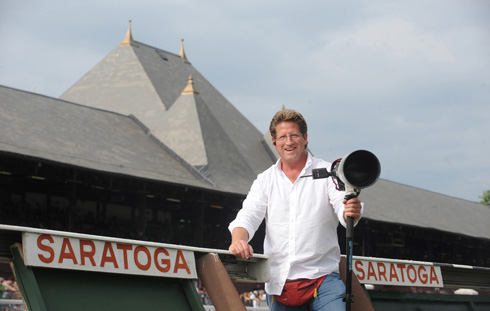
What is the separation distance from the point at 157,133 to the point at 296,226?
26.6 m

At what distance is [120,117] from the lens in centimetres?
3036

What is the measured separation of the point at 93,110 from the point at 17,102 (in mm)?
4701

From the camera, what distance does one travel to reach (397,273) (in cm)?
444

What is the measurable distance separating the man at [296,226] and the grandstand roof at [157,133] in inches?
610

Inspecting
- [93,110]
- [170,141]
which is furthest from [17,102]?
[170,141]

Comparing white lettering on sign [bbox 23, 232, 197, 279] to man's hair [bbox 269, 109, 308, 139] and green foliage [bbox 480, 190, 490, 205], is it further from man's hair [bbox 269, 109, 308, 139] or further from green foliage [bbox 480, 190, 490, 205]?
green foliage [bbox 480, 190, 490, 205]

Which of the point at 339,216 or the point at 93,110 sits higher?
A: the point at 93,110

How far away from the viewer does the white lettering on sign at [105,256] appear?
8.84 feet

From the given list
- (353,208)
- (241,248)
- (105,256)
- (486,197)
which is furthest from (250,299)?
(486,197)

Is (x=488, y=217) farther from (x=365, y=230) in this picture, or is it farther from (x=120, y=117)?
(x=120, y=117)

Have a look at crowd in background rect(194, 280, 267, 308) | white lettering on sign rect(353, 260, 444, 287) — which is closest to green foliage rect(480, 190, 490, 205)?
crowd in background rect(194, 280, 267, 308)

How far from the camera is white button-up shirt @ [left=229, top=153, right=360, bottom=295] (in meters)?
Answer: 3.35

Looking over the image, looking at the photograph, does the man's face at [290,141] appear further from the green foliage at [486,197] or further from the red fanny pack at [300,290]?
the green foliage at [486,197]

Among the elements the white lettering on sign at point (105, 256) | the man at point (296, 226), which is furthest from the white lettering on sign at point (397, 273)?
the white lettering on sign at point (105, 256)
